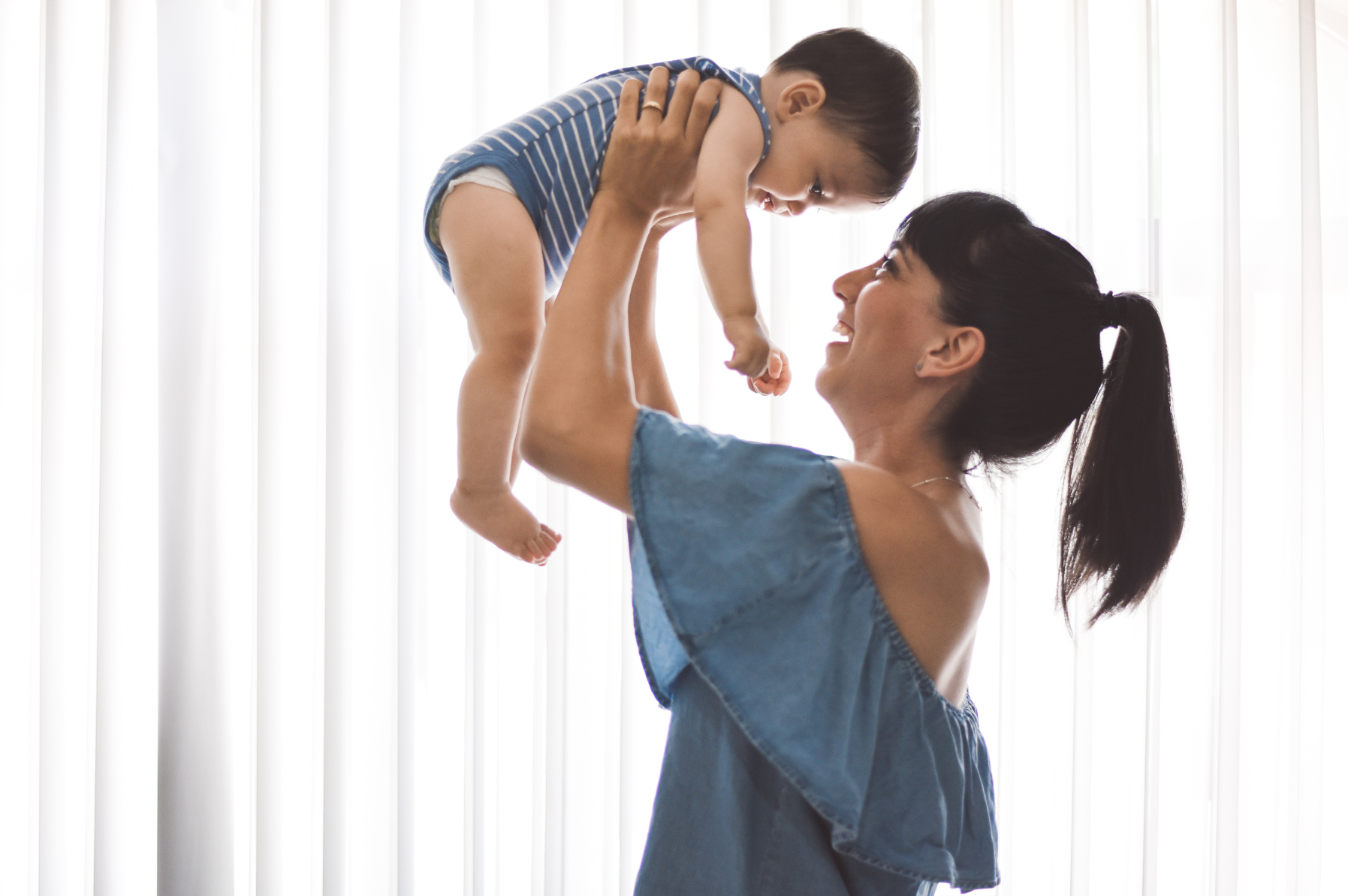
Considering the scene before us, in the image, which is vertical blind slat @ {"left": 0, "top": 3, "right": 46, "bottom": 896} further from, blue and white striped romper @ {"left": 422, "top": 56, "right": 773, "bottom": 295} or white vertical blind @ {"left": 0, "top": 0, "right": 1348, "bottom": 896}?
blue and white striped romper @ {"left": 422, "top": 56, "right": 773, "bottom": 295}

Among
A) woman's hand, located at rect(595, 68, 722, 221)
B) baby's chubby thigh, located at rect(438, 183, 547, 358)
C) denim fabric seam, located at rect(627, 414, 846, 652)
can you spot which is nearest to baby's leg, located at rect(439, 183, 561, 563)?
baby's chubby thigh, located at rect(438, 183, 547, 358)

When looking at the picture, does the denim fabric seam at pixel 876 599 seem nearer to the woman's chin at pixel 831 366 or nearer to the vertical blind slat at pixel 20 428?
the woman's chin at pixel 831 366

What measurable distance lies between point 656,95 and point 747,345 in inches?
12.2

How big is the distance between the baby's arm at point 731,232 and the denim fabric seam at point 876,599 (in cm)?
13

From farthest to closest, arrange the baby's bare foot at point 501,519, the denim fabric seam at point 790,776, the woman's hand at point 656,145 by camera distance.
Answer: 1. the baby's bare foot at point 501,519
2. the woman's hand at point 656,145
3. the denim fabric seam at point 790,776

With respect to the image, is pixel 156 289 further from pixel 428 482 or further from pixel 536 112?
pixel 536 112

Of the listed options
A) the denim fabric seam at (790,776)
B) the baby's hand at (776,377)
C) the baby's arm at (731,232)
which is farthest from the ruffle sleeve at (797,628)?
the baby's hand at (776,377)

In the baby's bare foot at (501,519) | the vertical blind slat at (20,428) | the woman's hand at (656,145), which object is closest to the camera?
the woman's hand at (656,145)

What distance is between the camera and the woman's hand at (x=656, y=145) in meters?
0.79

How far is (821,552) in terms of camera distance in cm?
70

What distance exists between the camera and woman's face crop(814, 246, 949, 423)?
0.83 m

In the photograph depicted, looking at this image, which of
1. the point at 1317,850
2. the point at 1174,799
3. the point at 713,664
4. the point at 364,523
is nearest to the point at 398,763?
the point at 364,523

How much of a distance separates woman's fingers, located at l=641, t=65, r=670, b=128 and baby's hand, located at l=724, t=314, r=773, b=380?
0.22m

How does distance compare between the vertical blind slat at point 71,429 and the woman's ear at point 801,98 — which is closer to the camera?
the woman's ear at point 801,98
